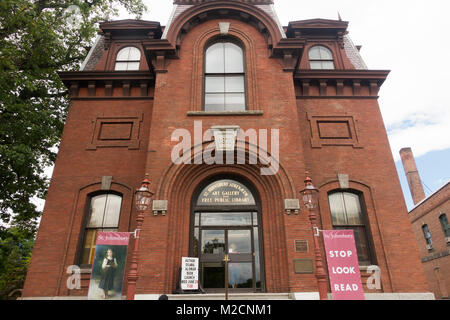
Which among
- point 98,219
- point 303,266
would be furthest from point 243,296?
point 98,219

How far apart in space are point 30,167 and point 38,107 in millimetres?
3034

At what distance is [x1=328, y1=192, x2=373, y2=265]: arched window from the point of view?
32.9 feet

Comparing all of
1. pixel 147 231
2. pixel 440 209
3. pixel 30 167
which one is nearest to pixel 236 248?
pixel 147 231

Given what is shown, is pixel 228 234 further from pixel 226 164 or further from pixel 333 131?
pixel 333 131

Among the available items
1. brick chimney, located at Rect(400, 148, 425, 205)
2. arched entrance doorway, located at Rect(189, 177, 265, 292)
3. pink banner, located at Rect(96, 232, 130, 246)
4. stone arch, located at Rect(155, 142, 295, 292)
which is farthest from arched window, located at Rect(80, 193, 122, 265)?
brick chimney, located at Rect(400, 148, 425, 205)

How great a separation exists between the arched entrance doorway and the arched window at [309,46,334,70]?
274 inches

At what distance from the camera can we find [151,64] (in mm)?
11695

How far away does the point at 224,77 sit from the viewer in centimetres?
1175

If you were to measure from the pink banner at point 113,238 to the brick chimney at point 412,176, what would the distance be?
32.7m

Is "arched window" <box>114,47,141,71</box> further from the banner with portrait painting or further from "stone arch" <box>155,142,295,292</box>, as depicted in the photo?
the banner with portrait painting

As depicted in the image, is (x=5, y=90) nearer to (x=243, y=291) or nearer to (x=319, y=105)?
(x=243, y=291)

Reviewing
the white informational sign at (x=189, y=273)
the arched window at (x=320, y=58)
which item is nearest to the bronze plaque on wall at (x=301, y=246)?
the white informational sign at (x=189, y=273)

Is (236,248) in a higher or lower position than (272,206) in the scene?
lower

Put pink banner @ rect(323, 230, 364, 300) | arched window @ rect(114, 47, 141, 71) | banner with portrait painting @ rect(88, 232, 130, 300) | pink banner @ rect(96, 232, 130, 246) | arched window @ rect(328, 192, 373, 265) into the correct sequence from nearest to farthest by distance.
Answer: pink banner @ rect(323, 230, 364, 300) → banner with portrait painting @ rect(88, 232, 130, 300) → pink banner @ rect(96, 232, 130, 246) → arched window @ rect(328, 192, 373, 265) → arched window @ rect(114, 47, 141, 71)
